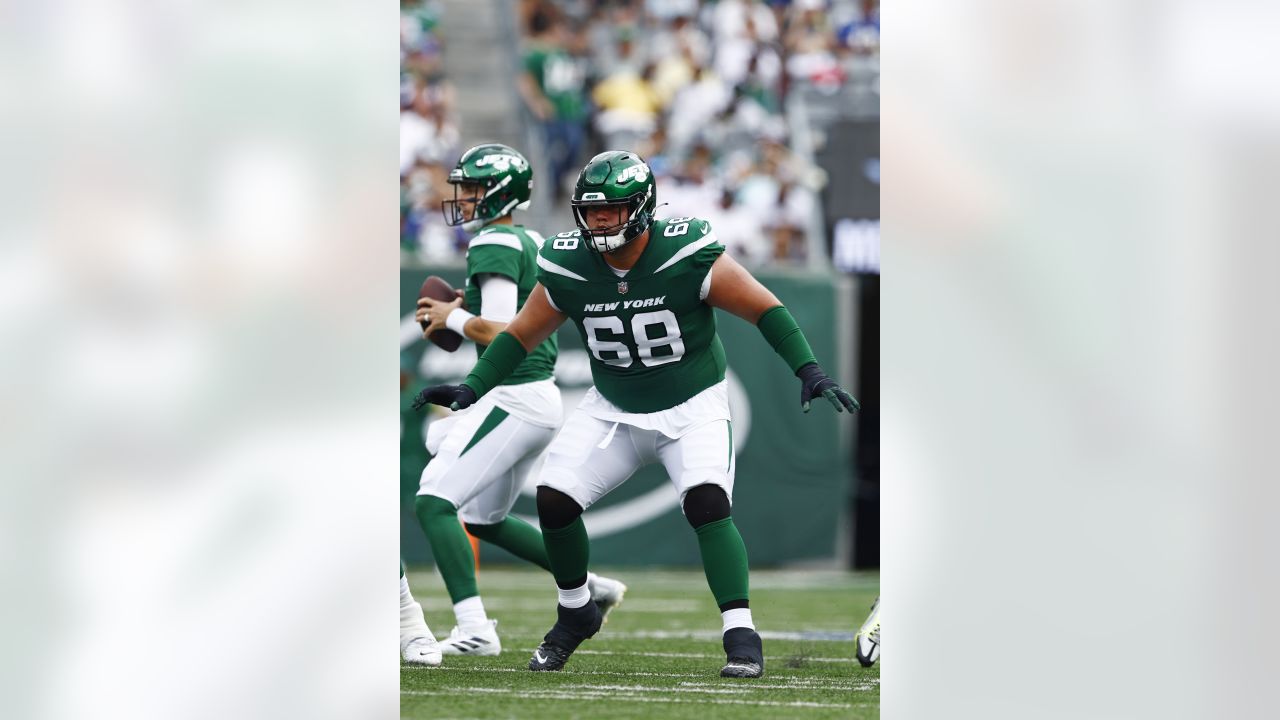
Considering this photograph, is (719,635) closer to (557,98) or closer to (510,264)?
(510,264)

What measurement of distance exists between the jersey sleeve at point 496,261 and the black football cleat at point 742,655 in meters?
1.63

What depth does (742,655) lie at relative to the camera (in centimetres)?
478

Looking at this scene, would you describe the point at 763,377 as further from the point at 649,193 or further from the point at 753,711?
the point at 753,711

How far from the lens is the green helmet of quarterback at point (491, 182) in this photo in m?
5.79

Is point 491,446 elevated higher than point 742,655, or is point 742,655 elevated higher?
point 491,446

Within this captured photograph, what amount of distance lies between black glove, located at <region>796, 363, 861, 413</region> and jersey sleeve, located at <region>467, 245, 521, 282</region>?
132 centimetres

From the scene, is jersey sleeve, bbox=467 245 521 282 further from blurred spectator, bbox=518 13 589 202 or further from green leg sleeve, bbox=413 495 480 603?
blurred spectator, bbox=518 13 589 202

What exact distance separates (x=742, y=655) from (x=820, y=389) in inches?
34.6

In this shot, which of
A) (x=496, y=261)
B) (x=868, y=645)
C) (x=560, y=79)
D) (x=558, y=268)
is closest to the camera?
(x=558, y=268)

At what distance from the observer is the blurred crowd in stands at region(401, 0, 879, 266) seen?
1280 centimetres
